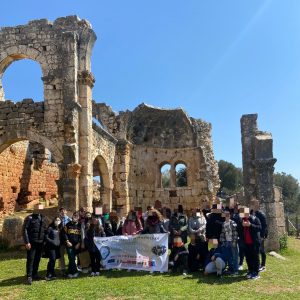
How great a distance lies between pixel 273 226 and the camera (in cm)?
1384

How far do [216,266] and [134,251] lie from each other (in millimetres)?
2313

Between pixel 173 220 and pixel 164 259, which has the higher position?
pixel 173 220

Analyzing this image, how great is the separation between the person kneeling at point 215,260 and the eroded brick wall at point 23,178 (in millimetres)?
12773

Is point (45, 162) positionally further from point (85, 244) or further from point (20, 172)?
point (85, 244)

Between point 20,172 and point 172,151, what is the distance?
8959 mm

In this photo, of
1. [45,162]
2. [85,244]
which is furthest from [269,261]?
[45,162]

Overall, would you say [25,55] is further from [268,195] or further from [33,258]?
[268,195]

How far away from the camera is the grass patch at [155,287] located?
26.1ft

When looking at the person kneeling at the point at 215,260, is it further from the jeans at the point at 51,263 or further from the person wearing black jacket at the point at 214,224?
the jeans at the point at 51,263

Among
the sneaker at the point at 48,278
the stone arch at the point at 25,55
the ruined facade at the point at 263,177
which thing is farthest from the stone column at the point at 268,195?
the stone arch at the point at 25,55

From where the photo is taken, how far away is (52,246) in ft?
32.6

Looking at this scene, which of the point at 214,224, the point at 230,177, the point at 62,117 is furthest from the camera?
the point at 230,177

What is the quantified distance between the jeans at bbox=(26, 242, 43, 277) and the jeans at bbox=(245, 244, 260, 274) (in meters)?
4.87

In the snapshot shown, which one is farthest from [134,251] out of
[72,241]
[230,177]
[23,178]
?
[230,177]
